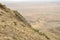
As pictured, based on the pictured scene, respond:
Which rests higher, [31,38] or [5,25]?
[5,25]

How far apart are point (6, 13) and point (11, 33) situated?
3130mm

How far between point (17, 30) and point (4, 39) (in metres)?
1.66

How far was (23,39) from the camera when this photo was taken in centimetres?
977

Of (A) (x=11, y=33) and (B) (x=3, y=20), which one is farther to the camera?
(B) (x=3, y=20)

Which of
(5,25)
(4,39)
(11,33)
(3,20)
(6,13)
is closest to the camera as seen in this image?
(4,39)

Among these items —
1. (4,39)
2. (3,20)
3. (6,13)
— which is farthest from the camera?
(6,13)

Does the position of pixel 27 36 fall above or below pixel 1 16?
below

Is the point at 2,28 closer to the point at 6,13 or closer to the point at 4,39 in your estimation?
the point at 4,39

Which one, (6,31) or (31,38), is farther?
(31,38)

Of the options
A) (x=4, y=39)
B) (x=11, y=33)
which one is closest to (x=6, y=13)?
(x=11, y=33)

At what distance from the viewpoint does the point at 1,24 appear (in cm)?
1016

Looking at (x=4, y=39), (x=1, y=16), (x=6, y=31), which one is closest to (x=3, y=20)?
(x=1, y=16)

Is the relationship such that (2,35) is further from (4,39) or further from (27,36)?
(27,36)

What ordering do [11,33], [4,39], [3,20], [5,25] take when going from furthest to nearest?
[3,20]
[5,25]
[11,33]
[4,39]
